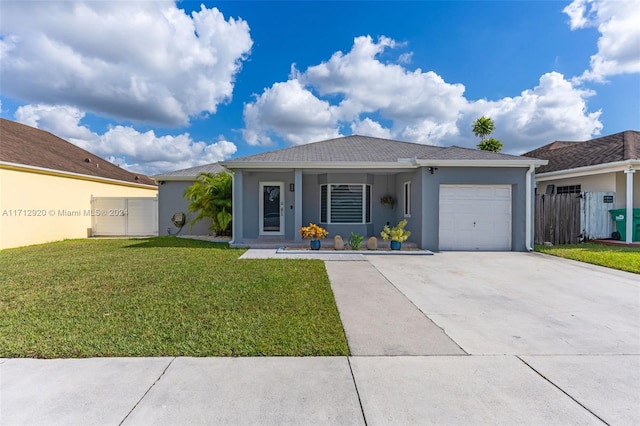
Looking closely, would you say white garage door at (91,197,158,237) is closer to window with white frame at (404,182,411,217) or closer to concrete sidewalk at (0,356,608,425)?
window with white frame at (404,182,411,217)

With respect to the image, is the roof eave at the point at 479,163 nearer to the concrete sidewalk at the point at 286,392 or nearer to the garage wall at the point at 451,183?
the garage wall at the point at 451,183

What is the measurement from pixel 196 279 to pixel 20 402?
379cm

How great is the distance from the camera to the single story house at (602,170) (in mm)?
11828

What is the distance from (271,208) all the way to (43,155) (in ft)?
35.3

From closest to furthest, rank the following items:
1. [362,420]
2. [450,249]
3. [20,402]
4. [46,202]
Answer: [362,420] < [20,402] < [450,249] < [46,202]

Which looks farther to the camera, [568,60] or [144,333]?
[568,60]

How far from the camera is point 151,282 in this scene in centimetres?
604

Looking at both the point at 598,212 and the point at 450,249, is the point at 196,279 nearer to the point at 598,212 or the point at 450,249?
the point at 450,249

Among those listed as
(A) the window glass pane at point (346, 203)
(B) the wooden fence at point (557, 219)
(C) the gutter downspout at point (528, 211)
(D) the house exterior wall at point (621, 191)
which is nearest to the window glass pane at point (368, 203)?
Answer: (A) the window glass pane at point (346, 203)

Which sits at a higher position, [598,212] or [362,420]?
[598,212]

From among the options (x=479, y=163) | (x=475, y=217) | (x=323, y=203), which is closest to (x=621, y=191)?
(x=475, y=217)

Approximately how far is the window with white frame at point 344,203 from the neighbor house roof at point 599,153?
32.9ft

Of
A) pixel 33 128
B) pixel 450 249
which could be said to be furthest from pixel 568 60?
pixel 33 128

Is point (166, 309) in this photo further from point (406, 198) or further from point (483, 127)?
point (483, 127)
